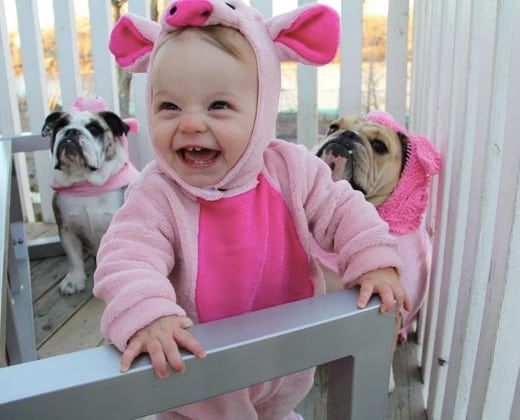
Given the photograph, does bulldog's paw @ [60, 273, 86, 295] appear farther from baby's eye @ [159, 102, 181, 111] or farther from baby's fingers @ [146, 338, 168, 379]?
baby's fingers @ [146, 338, 168, 379]

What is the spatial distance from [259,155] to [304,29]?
0.51ft

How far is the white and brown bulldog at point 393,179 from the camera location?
1087mm

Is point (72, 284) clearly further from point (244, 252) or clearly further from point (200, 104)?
point (200, 104)

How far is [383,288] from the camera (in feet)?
1.93

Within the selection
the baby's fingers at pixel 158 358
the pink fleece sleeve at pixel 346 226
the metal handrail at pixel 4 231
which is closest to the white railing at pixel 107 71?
the metal handrail at pixel 4 231

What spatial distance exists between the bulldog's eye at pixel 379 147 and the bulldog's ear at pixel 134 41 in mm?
525

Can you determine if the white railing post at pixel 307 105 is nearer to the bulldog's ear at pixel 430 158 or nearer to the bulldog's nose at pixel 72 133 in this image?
the bulldog's nose at pixel 72 133

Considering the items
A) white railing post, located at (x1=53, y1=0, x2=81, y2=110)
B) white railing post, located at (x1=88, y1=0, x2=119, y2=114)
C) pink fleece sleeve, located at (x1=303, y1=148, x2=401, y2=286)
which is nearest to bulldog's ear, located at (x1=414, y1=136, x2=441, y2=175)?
pink fleece sleeve, located at (x1=303, y1=148, x2=401, y2=286)

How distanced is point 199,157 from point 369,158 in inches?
20.1

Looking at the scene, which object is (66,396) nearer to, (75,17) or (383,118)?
(383,118)

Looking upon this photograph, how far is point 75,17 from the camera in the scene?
2059 millimetres

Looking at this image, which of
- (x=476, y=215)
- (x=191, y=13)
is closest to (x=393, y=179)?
(x=476, y=215)

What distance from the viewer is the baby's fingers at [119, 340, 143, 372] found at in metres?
0.44

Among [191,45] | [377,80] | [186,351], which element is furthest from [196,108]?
[377,80]
